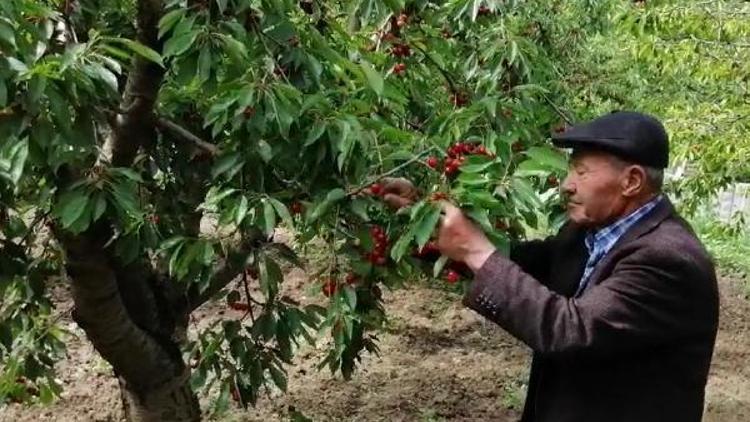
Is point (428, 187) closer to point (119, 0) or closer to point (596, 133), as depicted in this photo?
point (596, 133)

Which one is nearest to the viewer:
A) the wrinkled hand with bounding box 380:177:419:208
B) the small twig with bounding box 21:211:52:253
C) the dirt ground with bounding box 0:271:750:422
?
the wrinkled hand with bounding box 380:177:419:208

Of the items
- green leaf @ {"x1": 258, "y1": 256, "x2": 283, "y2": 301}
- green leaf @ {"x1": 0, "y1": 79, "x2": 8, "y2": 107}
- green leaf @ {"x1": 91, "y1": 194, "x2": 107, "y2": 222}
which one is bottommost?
green leaf @ {"x1": 258, "y1": 256, "x2": 283, "y2": 301}

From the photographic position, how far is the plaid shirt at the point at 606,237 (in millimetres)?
1938

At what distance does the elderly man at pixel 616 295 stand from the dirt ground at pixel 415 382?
3157 mm

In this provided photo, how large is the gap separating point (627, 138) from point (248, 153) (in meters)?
0.86

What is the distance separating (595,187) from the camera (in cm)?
192

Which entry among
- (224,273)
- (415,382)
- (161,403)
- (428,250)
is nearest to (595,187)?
(428,250)

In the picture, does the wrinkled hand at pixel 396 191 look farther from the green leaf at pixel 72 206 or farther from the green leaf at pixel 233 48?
the green leaf at pixel 72 206

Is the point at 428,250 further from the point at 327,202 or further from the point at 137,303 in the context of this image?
the point at 137,303

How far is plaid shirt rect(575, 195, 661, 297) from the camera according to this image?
194 cm

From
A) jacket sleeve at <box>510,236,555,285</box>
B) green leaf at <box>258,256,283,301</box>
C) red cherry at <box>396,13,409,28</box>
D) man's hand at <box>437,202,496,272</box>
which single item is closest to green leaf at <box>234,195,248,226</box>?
green leaf at <box>258,256,283,301</box>

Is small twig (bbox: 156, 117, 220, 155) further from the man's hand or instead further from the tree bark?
the man's hand

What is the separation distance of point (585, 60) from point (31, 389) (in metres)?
3.91

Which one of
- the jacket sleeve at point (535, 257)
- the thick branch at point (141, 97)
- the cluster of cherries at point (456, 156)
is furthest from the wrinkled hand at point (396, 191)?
the thick branch at point (141, 97)
